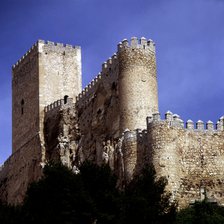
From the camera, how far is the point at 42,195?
4200 cm

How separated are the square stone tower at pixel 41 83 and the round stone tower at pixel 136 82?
915 cm

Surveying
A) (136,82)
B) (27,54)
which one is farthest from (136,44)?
(27,54)

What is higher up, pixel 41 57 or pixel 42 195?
pixel 41 57

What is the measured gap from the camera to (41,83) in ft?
190

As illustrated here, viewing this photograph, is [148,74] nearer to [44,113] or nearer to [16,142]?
[44,113]

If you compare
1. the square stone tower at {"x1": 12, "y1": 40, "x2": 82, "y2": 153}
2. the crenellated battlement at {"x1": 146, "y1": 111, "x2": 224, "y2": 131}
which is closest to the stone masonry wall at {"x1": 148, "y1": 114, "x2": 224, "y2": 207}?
the crenellated battlement at {"x1": 146, "y1": 111, "x2": 224, "y2": 131}

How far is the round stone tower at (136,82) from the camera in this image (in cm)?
4825

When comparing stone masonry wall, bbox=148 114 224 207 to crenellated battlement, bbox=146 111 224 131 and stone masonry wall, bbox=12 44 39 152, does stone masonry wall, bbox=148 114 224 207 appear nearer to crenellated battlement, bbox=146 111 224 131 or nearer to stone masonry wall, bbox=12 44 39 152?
crenellated battlement, bbox=146 111 224 131

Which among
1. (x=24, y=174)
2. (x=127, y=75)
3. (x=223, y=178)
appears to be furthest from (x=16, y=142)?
(x=223, y=178)

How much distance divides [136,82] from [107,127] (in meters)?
3.44

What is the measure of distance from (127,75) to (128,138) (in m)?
4.09

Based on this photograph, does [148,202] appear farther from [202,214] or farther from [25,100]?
[25,100]

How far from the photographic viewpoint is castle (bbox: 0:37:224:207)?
45.6 m

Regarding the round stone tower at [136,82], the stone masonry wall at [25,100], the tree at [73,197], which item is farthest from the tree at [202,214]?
the stone masonry wall at [25,100]
